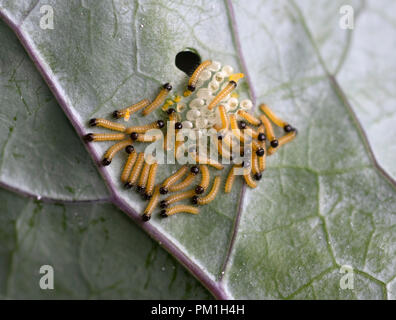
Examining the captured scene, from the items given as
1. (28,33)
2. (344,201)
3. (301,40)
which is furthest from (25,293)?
(301,40)

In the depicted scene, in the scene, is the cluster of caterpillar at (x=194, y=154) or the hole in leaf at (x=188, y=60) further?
the hole in leaf at (x=188, y=60)

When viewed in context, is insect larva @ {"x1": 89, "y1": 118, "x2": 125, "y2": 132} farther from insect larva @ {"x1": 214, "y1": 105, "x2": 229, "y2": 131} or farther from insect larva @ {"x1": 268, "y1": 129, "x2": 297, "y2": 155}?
insect larva @ {"x1": 268, "y1": 129, "x2": 297, "y2": 155}

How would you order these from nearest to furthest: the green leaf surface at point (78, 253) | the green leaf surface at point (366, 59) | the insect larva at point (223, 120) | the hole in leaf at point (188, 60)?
the green leaf surface at point (78, 253) → the insect larva at point (223, 120) → the hole in leaf at point (188, 60) → the green leaf surface at point (366, 59)

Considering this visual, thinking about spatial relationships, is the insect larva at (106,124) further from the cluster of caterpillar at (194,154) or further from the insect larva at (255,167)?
the insect larva at (255,167)

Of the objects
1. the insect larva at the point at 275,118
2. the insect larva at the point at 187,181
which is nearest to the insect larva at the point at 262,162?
the insect larva at the point at 275,118

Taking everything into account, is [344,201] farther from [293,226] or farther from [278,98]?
[278,98]

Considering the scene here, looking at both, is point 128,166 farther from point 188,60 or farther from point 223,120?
point 188,60

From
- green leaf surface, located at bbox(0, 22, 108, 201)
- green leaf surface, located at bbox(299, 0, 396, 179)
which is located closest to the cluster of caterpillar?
green leaf surface, located at bbox(0, 22, 108, 201)
